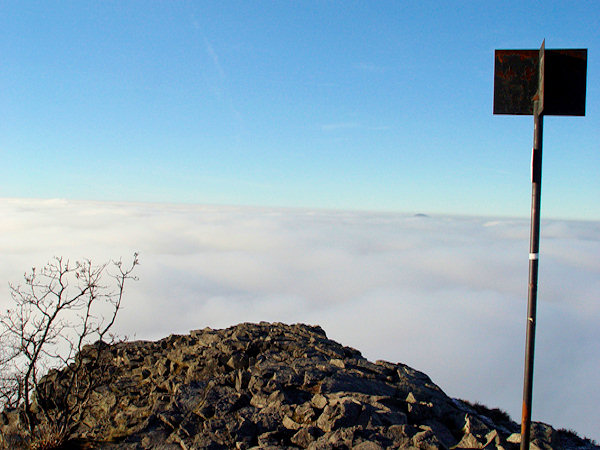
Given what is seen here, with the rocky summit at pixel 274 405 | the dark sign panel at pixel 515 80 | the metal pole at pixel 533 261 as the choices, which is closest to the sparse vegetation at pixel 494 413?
the rocky summit at pixel 274 405

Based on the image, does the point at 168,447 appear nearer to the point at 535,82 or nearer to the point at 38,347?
the point at 38,347

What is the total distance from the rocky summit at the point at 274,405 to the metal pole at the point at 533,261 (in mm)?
1620

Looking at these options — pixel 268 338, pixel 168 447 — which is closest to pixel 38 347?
pixel 168 447

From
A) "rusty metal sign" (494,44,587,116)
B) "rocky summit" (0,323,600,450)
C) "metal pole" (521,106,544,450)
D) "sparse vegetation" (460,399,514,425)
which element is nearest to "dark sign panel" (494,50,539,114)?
"rusty metal sign" (494,44,587,116)

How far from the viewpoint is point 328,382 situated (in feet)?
31.3

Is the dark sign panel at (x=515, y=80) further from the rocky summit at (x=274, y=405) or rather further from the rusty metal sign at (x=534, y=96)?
the rocky summit at (x=274, y=405)

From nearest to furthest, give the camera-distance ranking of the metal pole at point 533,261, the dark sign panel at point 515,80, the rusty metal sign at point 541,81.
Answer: the rusty metal sign at point 541,81
the metal pole at point 533,261
the dark sign panel at point 515,80

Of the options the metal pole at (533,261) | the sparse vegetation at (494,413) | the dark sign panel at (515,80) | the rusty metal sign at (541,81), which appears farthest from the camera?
the sparse vegetation at (494,413)

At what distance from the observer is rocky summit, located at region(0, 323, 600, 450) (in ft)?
25.7

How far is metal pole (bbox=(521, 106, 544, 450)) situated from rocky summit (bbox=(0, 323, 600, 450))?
1620 millimetres

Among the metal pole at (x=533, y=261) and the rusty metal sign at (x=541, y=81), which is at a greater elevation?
the rusty metal sign at (x=541, y=81)

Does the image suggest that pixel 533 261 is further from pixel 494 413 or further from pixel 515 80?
pixel 494 413

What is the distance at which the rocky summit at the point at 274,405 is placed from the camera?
7840mm

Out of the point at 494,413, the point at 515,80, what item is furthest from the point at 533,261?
the point at 494,413
